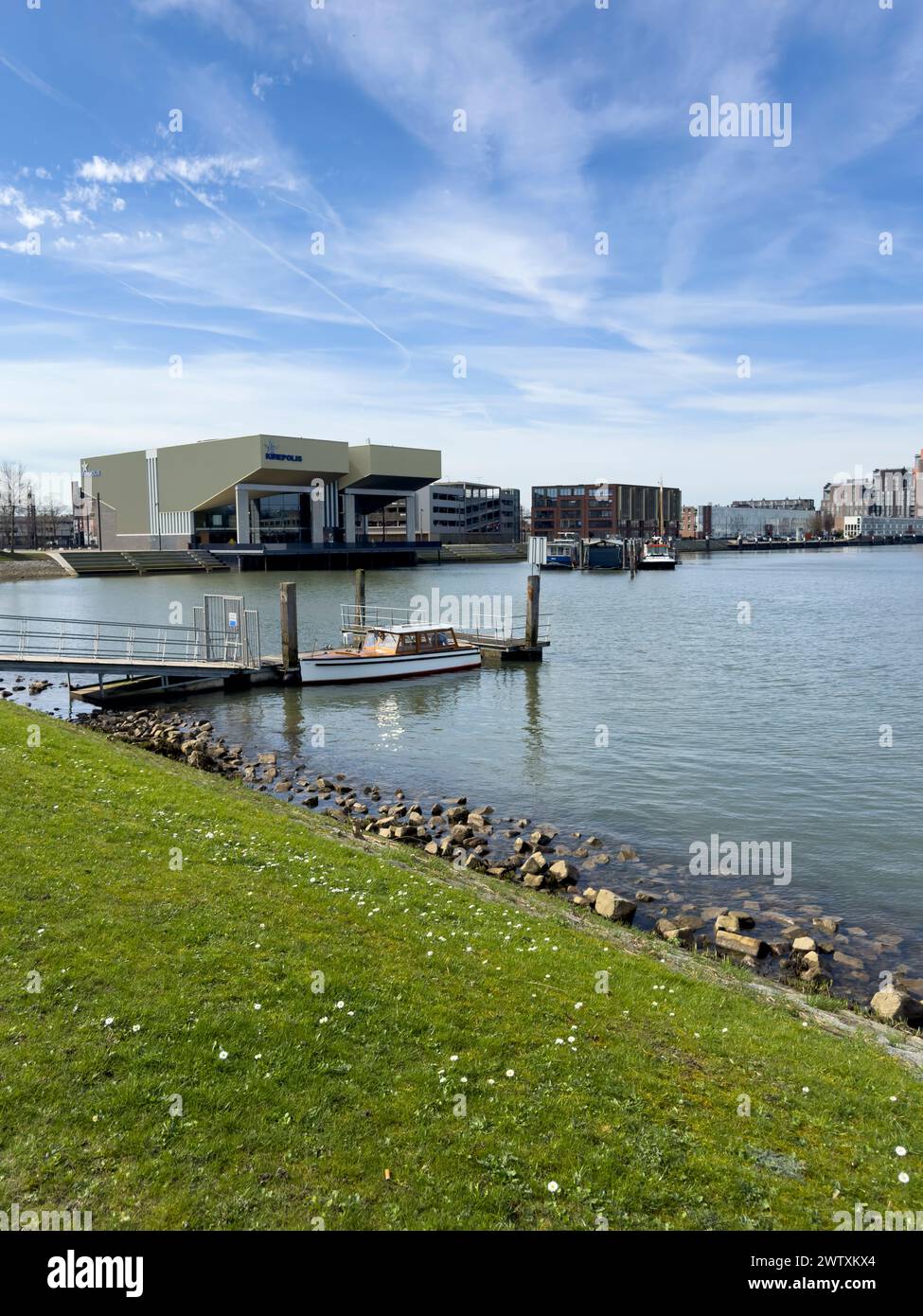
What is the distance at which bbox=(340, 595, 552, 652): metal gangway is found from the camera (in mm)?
46625

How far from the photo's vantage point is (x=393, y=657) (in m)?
40.6

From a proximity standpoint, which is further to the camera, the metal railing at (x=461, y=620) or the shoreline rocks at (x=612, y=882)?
the metal railing at (x=461, y=620)

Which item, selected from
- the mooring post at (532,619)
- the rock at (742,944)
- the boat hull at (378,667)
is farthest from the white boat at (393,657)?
the rock at (742,944)

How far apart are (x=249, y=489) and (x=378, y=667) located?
4134 inches

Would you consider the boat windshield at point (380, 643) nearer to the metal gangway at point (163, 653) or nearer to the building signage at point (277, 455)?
the metal gangway at point (163, 653)

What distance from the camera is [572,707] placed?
1400 inches

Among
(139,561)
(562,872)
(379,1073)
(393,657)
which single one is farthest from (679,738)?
Result: (139,561)

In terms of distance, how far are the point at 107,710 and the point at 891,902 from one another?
91.2 ft

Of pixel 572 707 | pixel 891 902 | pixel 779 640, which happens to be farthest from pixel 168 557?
pixel 891 902

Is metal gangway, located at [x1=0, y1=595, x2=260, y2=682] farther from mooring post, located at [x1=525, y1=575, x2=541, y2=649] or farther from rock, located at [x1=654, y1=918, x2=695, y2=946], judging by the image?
rock, located at [x1=654, y1=918, x2=695, y2=946]

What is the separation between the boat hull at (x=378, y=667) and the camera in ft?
128

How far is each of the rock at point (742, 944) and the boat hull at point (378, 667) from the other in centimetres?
2666

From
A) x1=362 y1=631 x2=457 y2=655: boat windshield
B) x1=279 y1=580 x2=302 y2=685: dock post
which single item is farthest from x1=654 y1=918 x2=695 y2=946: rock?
x1=362 y1=631 x2=457 y2=655: boat windshield
